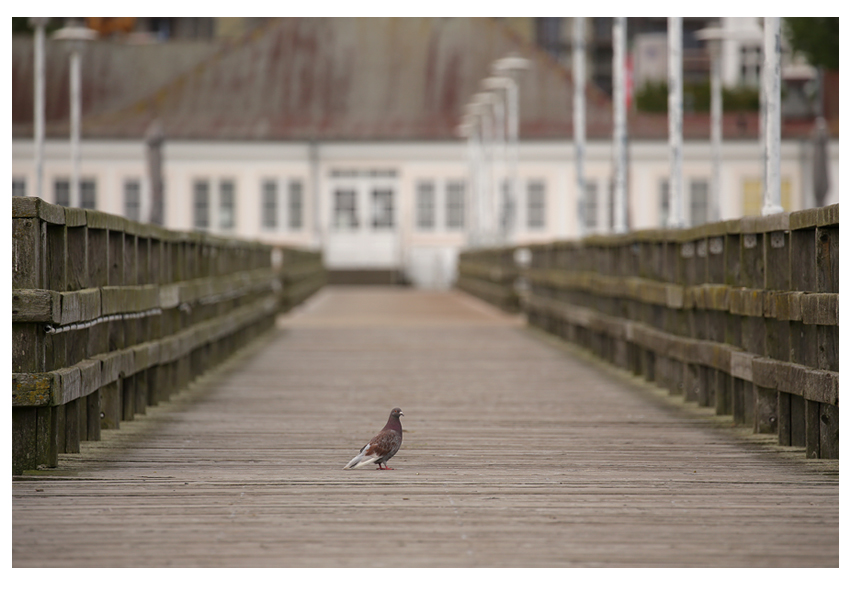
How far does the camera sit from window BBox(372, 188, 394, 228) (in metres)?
49.0

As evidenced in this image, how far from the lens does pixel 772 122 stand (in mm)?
9633

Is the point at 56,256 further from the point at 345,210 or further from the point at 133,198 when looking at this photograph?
the point at 345,210

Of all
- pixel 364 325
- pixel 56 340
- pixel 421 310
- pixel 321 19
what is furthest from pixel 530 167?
pixel 56 340

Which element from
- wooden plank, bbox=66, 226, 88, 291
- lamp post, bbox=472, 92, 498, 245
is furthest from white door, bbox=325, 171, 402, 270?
wooden plank, bbox=66, 226, 88, 291

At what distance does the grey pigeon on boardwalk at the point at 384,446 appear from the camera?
6.82 metres

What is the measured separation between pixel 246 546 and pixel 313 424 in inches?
150

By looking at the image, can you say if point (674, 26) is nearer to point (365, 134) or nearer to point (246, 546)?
point (246, 546)

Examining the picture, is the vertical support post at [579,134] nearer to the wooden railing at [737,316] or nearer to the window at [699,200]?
the wooden railing at [737,316]

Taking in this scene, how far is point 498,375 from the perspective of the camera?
1280 centimetres

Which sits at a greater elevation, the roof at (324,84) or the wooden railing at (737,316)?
the roof at (324,84)

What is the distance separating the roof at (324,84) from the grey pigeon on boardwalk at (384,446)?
42.8 metres

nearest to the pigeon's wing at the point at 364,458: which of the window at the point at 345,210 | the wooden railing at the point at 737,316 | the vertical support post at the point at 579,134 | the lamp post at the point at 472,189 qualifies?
the wooden railing at the point at 737,316

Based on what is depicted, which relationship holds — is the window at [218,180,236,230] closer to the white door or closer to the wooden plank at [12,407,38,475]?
the white door

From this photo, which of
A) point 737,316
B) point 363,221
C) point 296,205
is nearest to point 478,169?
point 363,221
